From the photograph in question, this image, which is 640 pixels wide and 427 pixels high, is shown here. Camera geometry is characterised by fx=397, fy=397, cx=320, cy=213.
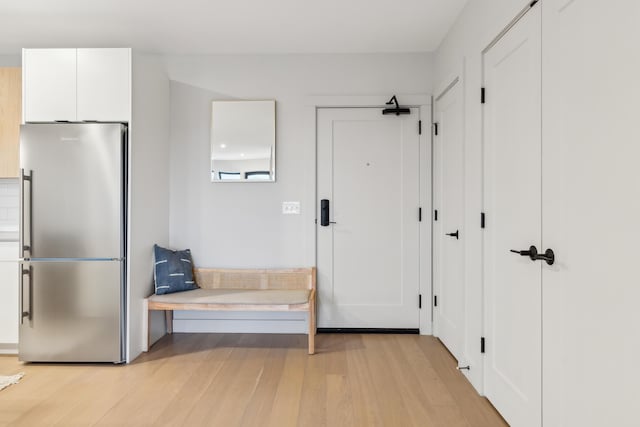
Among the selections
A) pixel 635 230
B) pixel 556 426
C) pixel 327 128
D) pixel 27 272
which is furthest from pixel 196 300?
pixel 635 230

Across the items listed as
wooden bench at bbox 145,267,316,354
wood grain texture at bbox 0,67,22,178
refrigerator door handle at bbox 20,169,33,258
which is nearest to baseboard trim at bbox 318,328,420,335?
wooden bench at bbox 145,267,316,354

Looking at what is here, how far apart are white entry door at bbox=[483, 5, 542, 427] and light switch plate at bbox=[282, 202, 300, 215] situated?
1.75 metres

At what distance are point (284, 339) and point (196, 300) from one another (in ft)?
2.88

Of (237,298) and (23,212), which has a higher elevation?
(23,212)

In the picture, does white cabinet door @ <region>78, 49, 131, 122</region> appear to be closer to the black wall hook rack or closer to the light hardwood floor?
the light hardwood floor

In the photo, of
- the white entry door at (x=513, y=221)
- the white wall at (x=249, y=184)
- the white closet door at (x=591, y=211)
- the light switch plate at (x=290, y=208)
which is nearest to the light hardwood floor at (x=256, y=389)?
the white entry door at (x=513, y=221)

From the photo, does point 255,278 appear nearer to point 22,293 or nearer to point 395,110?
point 22,293

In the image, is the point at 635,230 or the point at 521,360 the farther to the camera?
the point at 521,360

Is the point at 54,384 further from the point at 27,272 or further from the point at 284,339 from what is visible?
the point at 284,339

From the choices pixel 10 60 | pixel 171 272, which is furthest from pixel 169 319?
pixel 10 60

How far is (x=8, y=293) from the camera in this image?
3098 millimetres

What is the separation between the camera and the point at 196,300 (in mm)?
3139

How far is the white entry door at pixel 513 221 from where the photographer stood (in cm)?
186

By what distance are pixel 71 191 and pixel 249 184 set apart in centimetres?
141
